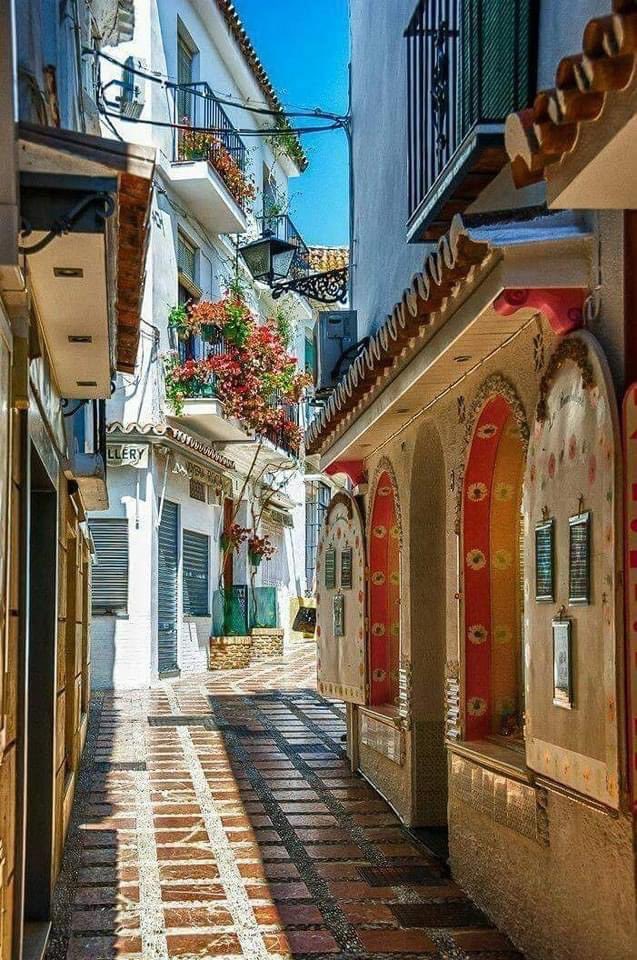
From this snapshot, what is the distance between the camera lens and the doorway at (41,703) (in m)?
6.63

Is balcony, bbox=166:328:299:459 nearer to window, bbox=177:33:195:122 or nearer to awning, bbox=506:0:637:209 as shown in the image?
window, bbox=177:33:195:122

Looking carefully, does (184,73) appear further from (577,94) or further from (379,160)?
(577,94)

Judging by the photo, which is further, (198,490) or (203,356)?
(198,490)

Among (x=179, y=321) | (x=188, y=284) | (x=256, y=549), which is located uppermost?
(x=188, y=284)

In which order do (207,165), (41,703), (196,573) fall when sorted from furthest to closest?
(196,573) → (207,165) → (41,703)

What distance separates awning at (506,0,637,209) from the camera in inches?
127

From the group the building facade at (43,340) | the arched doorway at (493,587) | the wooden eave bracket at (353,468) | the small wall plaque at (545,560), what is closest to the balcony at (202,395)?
the wooden eave bracket at (353,468)

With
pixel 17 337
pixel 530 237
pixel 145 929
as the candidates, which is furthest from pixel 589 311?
pixel 145 929

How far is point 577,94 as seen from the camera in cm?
353

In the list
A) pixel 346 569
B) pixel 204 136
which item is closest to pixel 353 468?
pixel 346 569

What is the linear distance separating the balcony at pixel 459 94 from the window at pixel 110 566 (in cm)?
1308

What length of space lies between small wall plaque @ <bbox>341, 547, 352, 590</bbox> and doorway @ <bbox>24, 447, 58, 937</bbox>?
4.54m

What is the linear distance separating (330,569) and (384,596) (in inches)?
61.1

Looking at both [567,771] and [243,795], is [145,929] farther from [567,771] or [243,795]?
[243,795]
